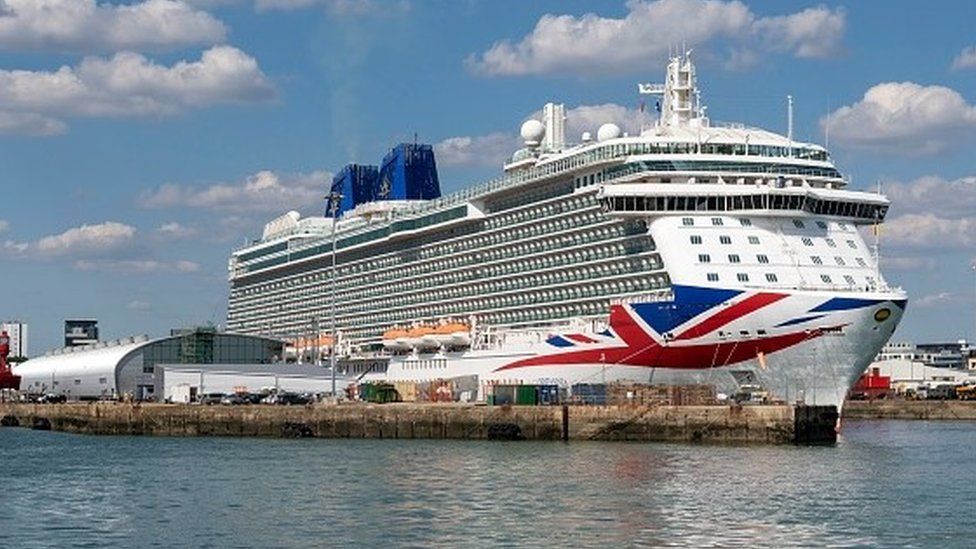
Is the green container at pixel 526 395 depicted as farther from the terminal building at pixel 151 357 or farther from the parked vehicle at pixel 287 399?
the terminal building at pixel 151 357

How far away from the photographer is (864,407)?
13512cm

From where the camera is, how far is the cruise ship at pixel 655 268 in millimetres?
76688

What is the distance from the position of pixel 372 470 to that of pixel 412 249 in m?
48.3

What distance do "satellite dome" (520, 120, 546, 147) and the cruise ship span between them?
93 mm

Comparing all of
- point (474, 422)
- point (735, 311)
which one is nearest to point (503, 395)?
point (474, 422)

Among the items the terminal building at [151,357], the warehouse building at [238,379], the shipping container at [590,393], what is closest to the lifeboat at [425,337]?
the warehouse building at [238,379]

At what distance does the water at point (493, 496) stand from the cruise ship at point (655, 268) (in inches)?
224

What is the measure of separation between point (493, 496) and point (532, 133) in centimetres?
5266

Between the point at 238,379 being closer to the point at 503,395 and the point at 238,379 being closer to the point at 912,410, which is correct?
the point at 503,395

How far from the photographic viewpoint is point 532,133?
103688mm

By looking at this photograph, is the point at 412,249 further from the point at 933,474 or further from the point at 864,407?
the point at 933,474

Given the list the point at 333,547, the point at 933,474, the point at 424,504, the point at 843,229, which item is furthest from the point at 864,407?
the point at 333,547

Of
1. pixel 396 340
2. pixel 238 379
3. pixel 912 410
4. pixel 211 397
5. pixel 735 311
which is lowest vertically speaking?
pixel 912 410

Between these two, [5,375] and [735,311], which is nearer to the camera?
[735,311]
